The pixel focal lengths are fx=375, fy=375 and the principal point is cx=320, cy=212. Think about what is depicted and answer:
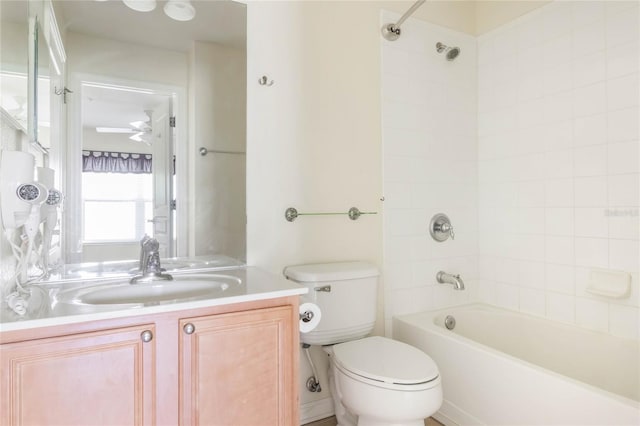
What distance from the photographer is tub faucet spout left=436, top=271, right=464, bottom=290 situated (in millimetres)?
2059

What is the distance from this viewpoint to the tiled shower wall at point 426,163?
82.0 inches

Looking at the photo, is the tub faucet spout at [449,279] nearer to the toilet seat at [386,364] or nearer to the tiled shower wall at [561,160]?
the tiled shower wall at [561,160]

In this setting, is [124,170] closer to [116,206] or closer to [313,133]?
[116,206]

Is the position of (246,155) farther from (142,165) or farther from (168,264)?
(168,264)

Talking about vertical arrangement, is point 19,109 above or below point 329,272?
above

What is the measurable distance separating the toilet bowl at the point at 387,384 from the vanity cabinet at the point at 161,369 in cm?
32

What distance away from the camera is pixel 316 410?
1847 millimetres

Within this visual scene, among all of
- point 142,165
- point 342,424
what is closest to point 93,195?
point 142,165

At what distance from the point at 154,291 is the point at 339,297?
2.54ft

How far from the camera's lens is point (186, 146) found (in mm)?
1571

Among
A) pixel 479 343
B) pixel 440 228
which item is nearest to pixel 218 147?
pixel 440 228

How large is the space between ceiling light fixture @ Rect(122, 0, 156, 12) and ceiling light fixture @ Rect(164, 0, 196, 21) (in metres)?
0.05

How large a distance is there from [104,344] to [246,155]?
974 mm

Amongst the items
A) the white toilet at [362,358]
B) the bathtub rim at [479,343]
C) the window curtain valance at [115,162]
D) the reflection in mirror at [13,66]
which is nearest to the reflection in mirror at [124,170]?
the window curtain valance at [115,162]
